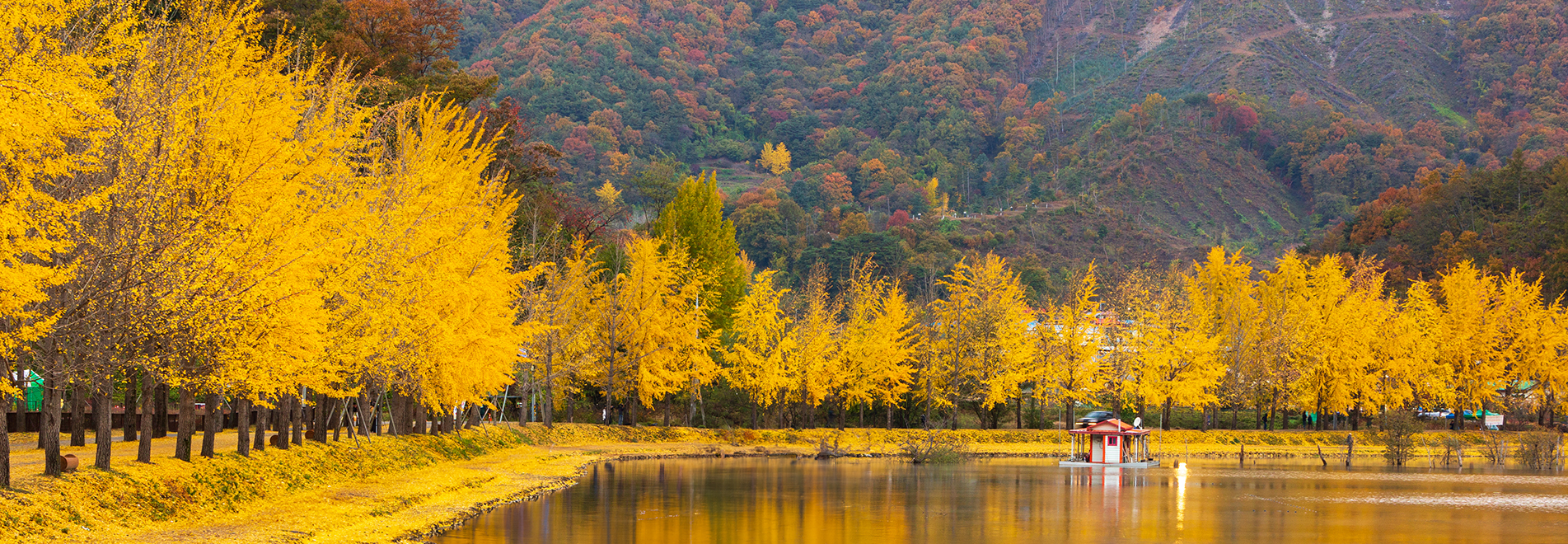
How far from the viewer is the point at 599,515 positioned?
28.7 metres

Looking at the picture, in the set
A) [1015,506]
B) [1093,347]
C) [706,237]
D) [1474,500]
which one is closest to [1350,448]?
[1093,347]

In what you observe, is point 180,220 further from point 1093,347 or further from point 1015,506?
point 1093,347

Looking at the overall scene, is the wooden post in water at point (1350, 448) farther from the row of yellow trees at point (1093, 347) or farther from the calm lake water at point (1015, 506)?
the calm lake water at point (1015, 506)

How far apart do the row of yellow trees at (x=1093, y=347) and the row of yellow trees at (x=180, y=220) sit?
27.4 m

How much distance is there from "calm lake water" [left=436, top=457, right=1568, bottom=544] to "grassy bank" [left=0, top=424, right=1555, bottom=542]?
1.29 metres

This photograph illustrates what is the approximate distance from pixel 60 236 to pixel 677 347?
39.9 metres

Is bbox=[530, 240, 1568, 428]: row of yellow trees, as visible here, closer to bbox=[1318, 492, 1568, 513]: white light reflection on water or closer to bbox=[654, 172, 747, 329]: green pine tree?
bbox=[654, 172, 747, 329]: green pine tree

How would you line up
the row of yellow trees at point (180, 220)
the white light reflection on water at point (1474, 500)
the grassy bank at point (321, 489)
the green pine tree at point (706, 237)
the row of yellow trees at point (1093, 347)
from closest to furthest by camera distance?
the row of yellow trees at point (180, 220) < the grassy bank at point (321, 489) < the white light reflection on water at point (1474, 500) < the row of yellow trees at point (1093, 347) < the green pine tree at point (706, 237)

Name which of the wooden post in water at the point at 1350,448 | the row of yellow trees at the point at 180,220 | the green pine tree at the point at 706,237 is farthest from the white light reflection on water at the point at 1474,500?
the green pine tree at the point at 706,237

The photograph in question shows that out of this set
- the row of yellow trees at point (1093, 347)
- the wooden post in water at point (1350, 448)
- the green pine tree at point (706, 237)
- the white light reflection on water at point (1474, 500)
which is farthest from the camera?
the green pine tree at point (706, 237)

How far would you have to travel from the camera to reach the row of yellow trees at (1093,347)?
57.2 m

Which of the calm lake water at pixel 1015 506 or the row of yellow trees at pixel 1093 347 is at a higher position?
the row of yellow trees at pixel 1093 347

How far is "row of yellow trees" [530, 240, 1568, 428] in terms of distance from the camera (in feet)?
188

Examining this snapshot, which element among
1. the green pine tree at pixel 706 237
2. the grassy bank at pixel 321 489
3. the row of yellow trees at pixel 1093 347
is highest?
the green pine tree at pixel 706 237
